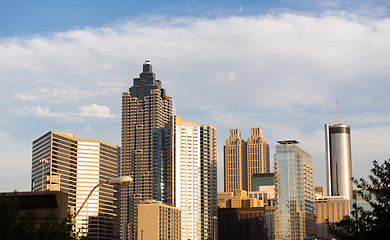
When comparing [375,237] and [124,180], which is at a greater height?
[124,180]

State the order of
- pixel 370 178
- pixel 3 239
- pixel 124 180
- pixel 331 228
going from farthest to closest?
1. pixel 331 228
2. pixel 370 178
3. pixel 124 180
4. pixel 3 239

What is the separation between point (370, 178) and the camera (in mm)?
36062

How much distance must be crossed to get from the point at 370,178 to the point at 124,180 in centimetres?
1333

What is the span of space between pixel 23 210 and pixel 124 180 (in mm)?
11124

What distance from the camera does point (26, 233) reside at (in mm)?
31094

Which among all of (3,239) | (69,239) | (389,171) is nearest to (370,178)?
(389,171)

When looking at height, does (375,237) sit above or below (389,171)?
below

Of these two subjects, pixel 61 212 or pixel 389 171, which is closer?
pixel 389 171

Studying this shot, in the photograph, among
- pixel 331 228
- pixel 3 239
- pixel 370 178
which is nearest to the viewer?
pixel 3 239

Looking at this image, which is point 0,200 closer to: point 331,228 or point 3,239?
point 3,239

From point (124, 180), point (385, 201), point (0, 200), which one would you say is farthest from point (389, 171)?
point (0, 200)

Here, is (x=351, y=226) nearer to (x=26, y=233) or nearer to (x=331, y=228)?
(x=331, y=228)

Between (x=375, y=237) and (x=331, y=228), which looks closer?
(x=375, y=237)

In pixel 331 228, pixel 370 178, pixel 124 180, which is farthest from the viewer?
pixel 331 228
